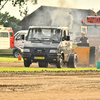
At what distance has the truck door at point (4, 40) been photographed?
32.7 metres

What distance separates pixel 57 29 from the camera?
1916 centimetres

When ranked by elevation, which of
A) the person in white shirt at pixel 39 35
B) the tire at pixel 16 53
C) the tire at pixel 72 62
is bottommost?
the tire at pixel 16 53

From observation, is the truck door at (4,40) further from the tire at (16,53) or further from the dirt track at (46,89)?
the dirt track at (46,89)

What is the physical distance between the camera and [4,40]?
3303 cm

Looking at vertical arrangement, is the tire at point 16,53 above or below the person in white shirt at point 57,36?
below

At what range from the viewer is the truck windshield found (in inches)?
738

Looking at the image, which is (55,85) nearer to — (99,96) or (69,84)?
(69,84)

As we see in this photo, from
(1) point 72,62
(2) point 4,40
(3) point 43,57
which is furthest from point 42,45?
(2) point 4,40

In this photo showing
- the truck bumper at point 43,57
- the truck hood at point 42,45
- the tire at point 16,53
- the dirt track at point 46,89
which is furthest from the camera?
the tire at point 16,53

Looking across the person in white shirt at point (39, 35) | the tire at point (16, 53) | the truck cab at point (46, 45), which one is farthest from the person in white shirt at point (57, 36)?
the tire at point (16, 53)

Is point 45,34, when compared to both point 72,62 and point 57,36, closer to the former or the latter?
point 57,36

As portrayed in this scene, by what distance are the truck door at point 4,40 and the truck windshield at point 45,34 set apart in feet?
45.1

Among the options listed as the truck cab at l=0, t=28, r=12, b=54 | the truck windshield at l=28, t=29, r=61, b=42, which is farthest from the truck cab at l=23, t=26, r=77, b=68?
the truck cab at l=0, t=28, r=12, b=54

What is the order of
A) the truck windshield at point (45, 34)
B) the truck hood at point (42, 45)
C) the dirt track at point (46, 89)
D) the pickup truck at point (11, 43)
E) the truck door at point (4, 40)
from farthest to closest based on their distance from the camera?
the truck door at point (4, 40), the pickup truck at point (11, 43), the truck windshield at point (45, 34), the truck hood at point (42, 45), the dirt track at point (46, 89)
